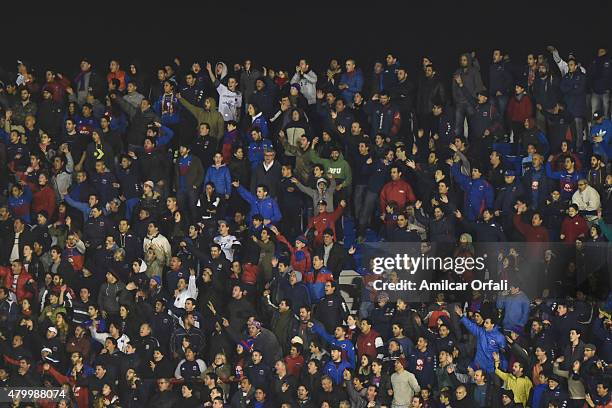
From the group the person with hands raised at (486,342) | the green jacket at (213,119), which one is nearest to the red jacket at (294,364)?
the person with hands raised at (486,342)

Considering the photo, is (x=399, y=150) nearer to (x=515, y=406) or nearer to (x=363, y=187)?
(x=363, y=187)

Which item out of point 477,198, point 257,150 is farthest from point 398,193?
point 257,150

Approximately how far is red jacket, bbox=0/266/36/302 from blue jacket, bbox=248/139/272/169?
2982mm

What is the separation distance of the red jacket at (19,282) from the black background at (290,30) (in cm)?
404

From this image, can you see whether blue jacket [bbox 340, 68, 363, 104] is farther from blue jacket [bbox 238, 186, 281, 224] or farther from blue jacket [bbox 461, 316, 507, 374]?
blue jacket [bbox 461, 316, 507, 374]

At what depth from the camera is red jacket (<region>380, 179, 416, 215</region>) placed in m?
19.5

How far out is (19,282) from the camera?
19.2 meters

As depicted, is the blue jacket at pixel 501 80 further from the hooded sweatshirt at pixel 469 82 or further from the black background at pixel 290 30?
the black background at pixel 290 30

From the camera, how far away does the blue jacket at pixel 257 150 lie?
20.1 metres

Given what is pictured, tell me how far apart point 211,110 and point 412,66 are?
10.0ft

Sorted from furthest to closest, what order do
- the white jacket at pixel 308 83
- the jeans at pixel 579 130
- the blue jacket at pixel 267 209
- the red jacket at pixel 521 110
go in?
the white jacket at pixel 308 83, the red jacket at pixel 521 110, the jeans at pixel 579 130, the blue jacket at pixel 267 209

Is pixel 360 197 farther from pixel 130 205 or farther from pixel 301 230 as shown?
pixel 130 205

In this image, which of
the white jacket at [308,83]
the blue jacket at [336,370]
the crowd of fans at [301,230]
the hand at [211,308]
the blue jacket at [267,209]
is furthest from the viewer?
the white jacket at [308,83]

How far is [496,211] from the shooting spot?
19.3 metres
